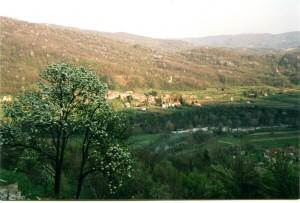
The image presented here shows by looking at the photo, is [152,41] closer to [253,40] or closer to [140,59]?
[140,59]

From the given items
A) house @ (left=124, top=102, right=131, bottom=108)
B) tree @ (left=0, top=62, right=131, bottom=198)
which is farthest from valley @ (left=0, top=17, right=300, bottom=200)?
house @ (left=124, top=102, right=131, bottom=108)

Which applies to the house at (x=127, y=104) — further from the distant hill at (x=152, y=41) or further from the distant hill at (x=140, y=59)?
the distant hill at (x=152, y=41)

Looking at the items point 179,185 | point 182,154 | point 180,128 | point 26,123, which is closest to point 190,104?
point 180,128

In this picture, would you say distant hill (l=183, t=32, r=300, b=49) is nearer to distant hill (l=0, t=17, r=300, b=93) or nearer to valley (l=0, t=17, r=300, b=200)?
valley (l=0, t=17, r=300, b=200)

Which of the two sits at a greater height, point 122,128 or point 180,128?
point 122,128

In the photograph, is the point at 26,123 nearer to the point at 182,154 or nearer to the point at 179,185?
the point at 179,185

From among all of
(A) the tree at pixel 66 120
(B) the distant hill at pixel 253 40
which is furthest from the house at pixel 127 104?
(A) the tree at pixel 66 120
